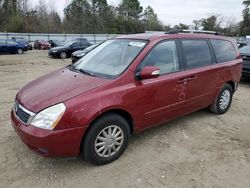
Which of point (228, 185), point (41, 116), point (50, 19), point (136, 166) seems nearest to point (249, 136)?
point (228, 185)

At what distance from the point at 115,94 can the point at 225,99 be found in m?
3.07

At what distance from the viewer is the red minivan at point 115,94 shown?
3.02 meters

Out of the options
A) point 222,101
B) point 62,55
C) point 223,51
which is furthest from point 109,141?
point 62,55

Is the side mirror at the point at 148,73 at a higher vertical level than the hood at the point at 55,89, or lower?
higher

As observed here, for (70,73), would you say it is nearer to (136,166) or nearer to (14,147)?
(14,147)

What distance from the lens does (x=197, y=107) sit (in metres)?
4.73

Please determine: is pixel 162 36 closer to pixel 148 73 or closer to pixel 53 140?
pixel 148 73

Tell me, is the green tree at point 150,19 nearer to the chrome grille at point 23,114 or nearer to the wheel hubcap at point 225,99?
the wheel hubcap at point 225,99

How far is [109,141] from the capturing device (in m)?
3.41

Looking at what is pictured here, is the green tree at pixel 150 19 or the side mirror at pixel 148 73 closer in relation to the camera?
the side mirror at pixel 148 73

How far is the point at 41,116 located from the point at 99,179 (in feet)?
3.42

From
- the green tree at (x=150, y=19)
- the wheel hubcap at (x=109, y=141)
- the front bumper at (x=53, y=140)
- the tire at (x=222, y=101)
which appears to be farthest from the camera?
the green tree at (x=150, y=19)

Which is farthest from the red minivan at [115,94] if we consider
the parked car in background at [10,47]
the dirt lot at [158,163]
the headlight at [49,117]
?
the parked car in background at [10,47]

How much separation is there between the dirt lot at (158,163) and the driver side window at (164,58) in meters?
1.16
